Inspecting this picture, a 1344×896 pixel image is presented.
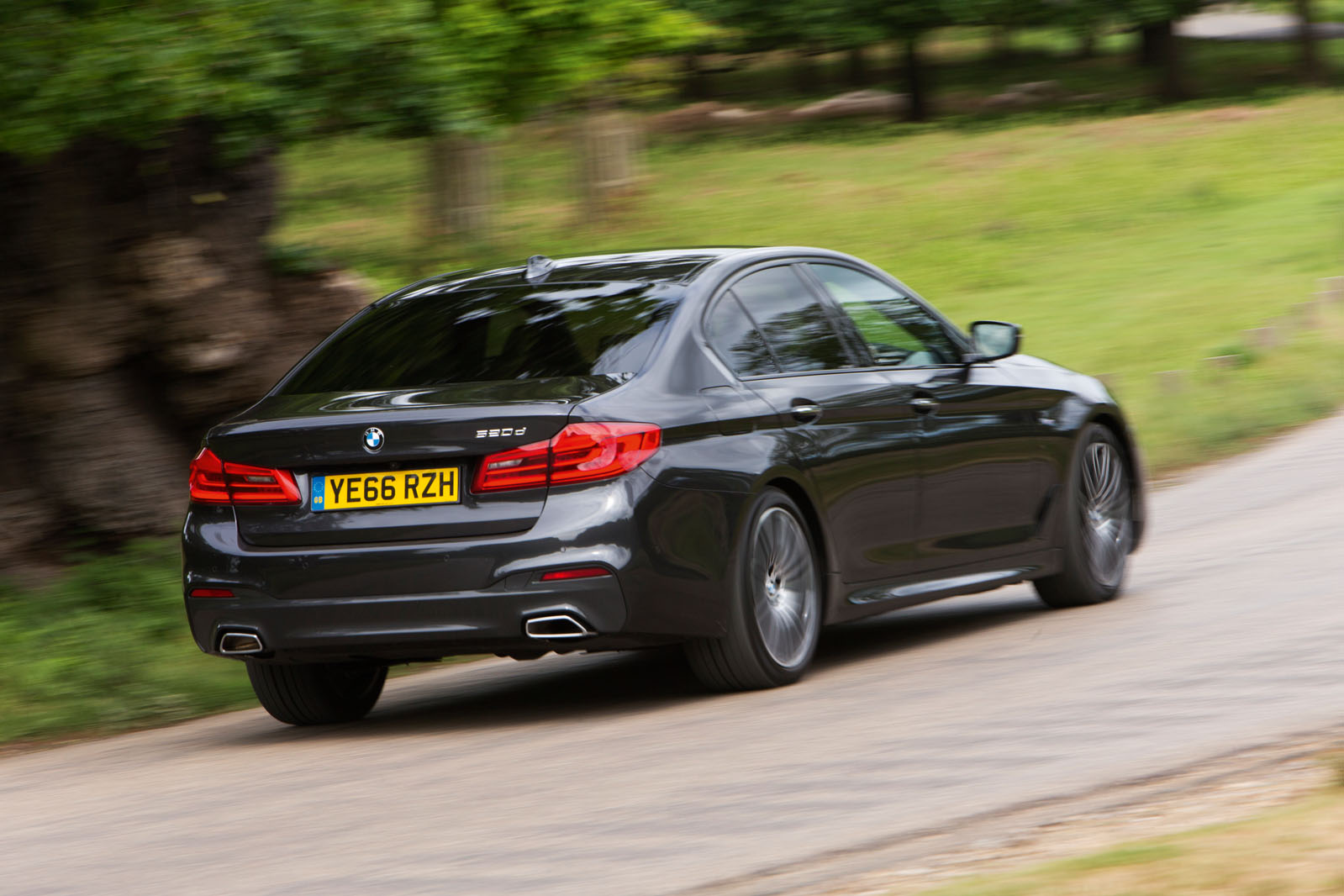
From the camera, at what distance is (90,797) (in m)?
6.62

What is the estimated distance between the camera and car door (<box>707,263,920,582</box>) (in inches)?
300

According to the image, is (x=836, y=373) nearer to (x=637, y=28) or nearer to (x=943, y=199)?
(x=637, y=28)

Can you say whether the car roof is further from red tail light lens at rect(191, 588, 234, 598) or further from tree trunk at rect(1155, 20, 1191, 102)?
tree trunk at rect(1155, 20, 1191, 102)

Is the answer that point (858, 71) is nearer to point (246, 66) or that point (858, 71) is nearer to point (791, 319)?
point (246, 66)

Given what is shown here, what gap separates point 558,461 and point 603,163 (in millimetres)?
31894

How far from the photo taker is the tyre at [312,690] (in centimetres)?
767

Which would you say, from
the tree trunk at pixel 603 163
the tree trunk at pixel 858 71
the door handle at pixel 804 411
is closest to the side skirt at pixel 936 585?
the door handle at pixel 804 411

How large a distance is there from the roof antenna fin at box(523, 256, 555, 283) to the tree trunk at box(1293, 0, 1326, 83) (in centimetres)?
4788

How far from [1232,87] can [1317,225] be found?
2455cm

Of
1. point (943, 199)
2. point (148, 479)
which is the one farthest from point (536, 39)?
point (943, 199)

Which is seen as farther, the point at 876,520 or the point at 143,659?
the point at 143,659

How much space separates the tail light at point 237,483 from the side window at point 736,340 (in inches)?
61.5

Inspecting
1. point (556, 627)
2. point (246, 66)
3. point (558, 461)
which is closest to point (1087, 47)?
point (246, 66)

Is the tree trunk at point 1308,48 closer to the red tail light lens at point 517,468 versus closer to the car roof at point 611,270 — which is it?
the car roof at point 611,270
